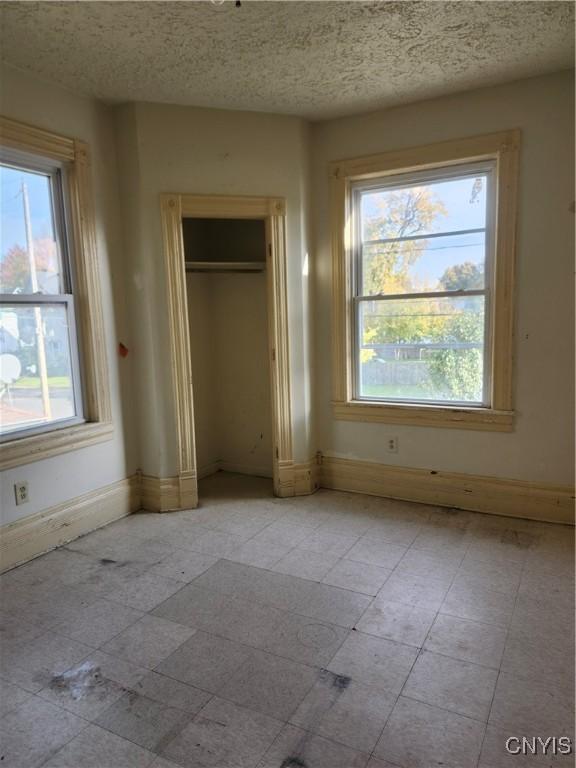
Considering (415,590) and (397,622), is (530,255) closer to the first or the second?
(415,590)

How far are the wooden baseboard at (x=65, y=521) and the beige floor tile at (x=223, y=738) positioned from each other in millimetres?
1629

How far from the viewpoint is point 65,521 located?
3047mm

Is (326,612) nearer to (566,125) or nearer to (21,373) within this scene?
(21,373)

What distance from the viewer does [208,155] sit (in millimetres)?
3328

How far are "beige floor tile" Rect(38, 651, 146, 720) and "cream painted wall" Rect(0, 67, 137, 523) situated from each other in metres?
1.14

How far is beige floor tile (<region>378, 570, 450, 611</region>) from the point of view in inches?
92.3

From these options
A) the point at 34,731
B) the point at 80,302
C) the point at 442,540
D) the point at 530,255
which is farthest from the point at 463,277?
the point at 34,731

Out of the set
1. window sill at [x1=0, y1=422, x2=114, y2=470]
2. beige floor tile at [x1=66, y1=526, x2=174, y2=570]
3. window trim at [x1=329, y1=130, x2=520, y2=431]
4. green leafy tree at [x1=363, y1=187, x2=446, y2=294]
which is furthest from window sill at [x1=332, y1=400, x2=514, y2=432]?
window sill at [x1=0, y1=422, x2=114, y2=470]

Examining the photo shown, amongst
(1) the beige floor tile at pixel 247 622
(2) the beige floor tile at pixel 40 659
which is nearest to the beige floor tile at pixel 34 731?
(2) the beige floor tile at pixel 40 659

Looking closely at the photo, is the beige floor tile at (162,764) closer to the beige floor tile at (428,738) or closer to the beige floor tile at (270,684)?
the beige floor tile at (270,684)

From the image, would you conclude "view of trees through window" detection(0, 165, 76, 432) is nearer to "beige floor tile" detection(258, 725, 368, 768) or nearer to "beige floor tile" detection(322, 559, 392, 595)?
"beige floor tile" detection(322, 559, 392, 595)

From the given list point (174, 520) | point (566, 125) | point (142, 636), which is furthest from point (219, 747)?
point (566, 125)

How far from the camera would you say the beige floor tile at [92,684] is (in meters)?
1.76

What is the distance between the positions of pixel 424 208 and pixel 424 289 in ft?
1.82
